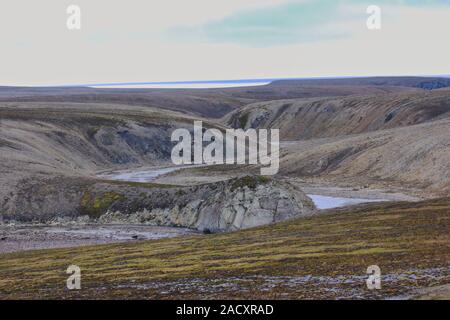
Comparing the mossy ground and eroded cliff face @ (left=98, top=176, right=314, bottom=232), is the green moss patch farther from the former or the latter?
the mossy ground

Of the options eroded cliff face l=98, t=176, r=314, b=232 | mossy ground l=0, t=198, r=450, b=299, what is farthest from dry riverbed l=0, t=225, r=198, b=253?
mossy ground l=0, t=198, r=450, b=299

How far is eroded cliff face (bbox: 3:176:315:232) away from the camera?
2445 inches

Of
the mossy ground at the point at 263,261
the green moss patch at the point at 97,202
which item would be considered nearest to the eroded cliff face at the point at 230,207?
the green moss patch at the point at 97,202

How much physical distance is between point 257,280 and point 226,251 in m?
10.7

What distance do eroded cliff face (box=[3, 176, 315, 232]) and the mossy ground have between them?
26.6 ft

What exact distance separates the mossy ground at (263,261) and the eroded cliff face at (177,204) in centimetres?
811

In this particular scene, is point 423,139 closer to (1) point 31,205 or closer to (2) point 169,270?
(1) point 31,205

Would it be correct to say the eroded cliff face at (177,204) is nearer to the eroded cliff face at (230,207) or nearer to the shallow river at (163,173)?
the eroded cliff face at (230,207)

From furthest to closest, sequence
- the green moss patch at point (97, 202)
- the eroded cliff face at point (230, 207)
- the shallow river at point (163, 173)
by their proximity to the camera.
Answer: the green moss patch at point (97, 202) → the shallow river at point (163, 173) → the eroded cliff face at point (230, 207)

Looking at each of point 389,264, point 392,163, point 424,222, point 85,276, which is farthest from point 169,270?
point 392,163

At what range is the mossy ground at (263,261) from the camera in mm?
29875

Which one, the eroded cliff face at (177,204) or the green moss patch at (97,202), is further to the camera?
the green moss patch at (97,202)

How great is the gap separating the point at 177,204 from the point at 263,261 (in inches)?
1210
